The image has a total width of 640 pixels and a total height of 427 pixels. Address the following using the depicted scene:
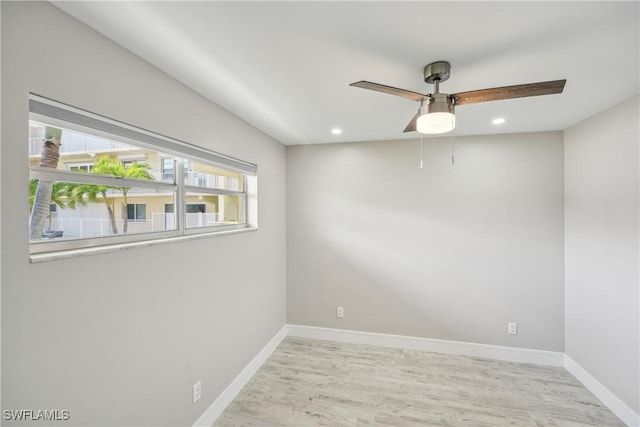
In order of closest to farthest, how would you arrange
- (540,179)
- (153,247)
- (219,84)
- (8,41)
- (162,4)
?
(8,41) < (162,4) < (153,247) < (219,84) < (540,179)

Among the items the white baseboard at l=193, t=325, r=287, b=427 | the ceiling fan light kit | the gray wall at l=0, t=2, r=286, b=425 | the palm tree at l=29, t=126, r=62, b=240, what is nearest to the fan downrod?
the ceiling fan light kit

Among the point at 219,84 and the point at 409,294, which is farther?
the point at 409,294

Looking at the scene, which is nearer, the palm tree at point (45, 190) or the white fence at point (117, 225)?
the palm tree at point (45, 190)

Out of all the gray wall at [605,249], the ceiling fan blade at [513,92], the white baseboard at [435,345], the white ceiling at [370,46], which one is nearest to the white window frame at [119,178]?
the white ceiling at [370,46]

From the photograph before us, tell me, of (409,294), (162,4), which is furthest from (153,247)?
(409,294)

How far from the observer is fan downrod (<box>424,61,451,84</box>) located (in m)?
1.58

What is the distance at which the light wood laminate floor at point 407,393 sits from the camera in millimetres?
2180

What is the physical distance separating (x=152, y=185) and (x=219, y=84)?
32.2 inches

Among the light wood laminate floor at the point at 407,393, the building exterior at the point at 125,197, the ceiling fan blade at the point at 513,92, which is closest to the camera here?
the building exterior at the point at 125,197

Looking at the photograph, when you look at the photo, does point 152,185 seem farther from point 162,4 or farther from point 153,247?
point 162,4

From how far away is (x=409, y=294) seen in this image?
3.33m

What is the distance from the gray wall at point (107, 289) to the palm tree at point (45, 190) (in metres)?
0.15

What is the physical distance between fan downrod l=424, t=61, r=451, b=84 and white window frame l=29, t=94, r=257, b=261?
5.39ft

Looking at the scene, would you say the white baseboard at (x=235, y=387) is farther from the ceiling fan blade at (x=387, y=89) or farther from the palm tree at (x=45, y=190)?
the ceiling fan blade at (x=387, y=89)
